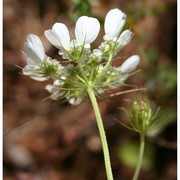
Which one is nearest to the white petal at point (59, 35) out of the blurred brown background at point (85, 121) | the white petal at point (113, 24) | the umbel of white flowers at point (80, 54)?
the umbel of white flowers at point (80, 54)

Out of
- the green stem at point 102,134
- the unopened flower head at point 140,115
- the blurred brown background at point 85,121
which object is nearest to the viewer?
the green stem at point 102,134

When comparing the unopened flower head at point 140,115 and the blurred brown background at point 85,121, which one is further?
the blurred brown background at point 85,121

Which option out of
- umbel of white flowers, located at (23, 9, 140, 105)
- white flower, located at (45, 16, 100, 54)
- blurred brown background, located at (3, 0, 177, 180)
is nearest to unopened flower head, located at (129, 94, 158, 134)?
umbel of white flowers, located at (23, 9, 140, 105)

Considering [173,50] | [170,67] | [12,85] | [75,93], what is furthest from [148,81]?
[75,93]

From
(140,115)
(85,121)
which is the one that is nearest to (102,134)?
(140,115)

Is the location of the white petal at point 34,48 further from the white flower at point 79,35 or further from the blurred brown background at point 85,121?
the blurred brown background at point 85,121

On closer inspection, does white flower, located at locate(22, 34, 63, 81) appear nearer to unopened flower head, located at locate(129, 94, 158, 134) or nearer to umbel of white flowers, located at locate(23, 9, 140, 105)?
umbel of white flowers, located at locate(23, 9, 140, 105)
